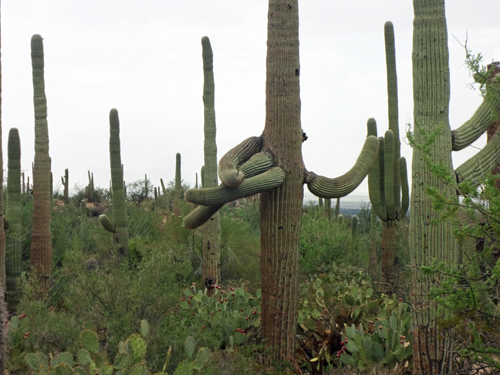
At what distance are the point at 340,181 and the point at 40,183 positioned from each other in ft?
20.9

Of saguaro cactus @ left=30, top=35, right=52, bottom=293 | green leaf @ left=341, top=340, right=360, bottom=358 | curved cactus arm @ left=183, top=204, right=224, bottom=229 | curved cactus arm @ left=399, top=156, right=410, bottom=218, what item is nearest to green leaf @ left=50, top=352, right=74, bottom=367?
curved cactus arm @ left=183, top=204, right=224, bottom=229

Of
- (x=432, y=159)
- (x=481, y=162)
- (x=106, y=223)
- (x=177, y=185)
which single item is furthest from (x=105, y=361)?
(x=177, y=185)

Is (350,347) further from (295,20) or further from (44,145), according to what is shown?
(44,145)

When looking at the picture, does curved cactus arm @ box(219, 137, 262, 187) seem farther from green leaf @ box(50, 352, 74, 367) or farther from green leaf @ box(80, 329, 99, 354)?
green leaf @ box(50, 352, 74, 367)

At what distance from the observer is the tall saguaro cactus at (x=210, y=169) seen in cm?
1145

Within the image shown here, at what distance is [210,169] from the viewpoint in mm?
12000

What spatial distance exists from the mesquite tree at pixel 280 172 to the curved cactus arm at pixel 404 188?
600cm

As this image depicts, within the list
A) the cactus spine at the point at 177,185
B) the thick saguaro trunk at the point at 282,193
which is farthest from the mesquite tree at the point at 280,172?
the cactus spine at the point at 177,185

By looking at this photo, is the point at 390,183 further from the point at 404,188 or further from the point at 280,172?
the point at 280,172

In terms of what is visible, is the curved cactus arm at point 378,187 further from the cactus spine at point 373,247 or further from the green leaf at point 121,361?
the green leaf at point 121,361

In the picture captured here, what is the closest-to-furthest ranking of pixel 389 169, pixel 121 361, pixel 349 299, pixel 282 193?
1. pixel 121 361
2. pixel 282 193
3. pixel 349 299
4. pixel 389 169

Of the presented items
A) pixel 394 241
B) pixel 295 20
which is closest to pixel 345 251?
pixel 394 241

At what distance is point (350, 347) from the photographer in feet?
22.6

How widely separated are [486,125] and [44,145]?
27.0 ft
